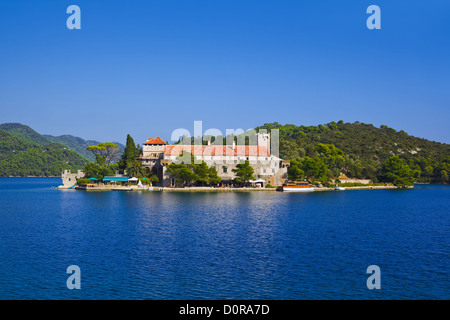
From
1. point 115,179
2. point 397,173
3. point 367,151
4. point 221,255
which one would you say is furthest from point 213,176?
point 367,151

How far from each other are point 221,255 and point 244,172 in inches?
2486

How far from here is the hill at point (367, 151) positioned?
121438 mm

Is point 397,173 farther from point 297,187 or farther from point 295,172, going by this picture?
point 297,187

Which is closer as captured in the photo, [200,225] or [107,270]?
[107,270]

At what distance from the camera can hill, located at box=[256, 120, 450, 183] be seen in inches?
4781

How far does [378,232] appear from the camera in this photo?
124ft

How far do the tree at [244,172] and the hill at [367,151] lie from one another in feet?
72.6

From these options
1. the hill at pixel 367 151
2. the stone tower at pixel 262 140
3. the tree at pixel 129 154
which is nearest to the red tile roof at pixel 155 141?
the tree at pixel 129 154

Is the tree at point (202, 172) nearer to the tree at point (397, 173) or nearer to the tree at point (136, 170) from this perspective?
the tree at point (136, 170)

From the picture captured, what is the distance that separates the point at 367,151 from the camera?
160500mm
